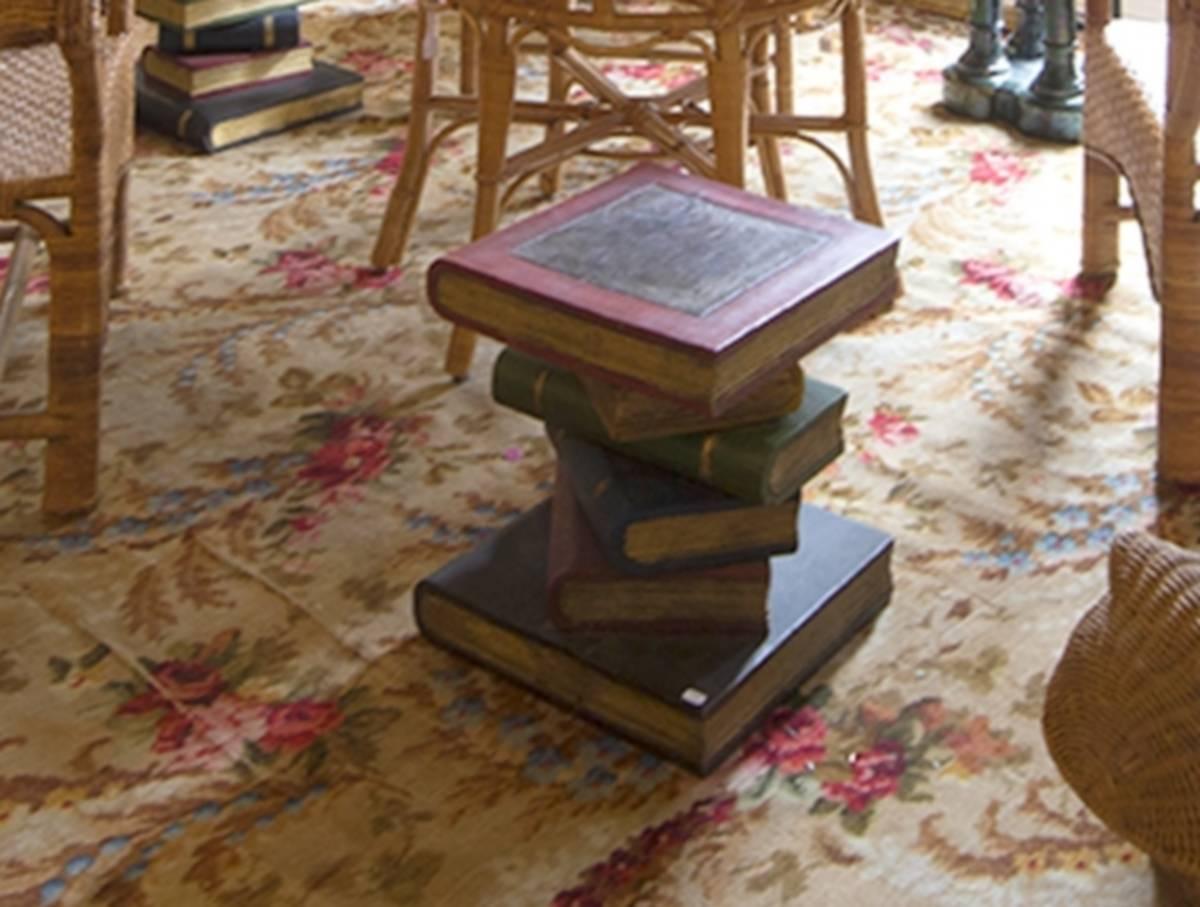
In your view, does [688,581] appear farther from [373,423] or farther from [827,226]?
[373,423]

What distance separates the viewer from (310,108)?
3430 mm

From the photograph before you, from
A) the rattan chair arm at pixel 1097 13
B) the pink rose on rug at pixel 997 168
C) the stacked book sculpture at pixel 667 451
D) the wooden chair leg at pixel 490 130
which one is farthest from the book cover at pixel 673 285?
the pink rose on rug at pixel 997 168

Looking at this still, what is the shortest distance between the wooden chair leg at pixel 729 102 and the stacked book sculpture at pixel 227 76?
4.05ft

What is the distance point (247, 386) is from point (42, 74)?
0.51 meters

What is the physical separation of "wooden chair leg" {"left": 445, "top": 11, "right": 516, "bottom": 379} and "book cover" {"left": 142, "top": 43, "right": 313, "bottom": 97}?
41.3 inches

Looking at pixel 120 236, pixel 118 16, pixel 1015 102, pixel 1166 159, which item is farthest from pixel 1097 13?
pixel 120 236

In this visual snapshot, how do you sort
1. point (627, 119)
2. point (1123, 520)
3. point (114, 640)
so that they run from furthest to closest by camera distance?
point (627, 119) → point (1123, 520) → point (114, 640)

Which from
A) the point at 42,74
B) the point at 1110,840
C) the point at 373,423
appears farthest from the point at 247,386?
the point at 1110,840

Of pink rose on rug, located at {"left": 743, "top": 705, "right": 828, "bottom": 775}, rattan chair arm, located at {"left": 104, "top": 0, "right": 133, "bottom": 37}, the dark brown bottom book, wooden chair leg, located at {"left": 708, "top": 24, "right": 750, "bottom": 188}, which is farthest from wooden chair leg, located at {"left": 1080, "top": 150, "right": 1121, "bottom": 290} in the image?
rattan chair arm, located at {"left": 104, "top": 0, "right": 133, "bottom": 37}

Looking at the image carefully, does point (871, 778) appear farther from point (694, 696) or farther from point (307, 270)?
point (307, 270)

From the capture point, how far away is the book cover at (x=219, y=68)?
10.9 ft

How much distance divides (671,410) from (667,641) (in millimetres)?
234

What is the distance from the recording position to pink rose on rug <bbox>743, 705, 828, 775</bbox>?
5.87ft

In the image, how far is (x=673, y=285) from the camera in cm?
176
